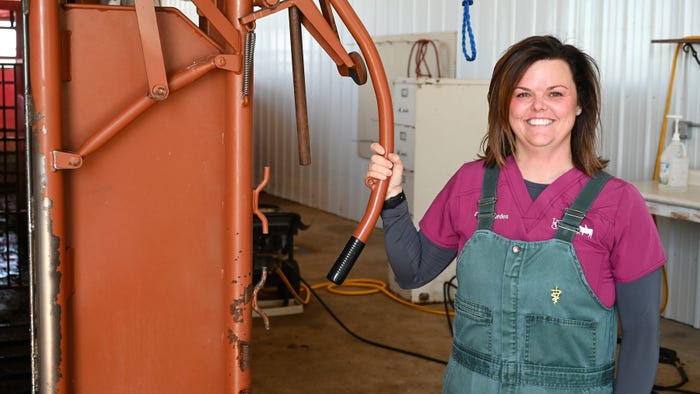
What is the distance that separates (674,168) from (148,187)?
3282mm

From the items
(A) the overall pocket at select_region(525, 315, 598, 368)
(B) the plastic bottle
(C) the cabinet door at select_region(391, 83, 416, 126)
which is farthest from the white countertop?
(A) the overall pocket at select_region(525, 315, 598, 368)

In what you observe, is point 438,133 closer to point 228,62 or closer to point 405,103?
point 405,103

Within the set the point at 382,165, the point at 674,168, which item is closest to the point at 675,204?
the point at 674,168

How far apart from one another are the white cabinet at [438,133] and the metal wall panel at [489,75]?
0.79 meters

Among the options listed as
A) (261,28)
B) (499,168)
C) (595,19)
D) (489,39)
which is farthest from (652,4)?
(261,28)

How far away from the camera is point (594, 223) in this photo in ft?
5.76

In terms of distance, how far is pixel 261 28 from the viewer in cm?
1035

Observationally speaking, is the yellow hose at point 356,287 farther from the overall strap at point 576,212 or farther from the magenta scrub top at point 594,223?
the overall strap at point 576,212

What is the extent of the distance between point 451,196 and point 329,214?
6.95 meters

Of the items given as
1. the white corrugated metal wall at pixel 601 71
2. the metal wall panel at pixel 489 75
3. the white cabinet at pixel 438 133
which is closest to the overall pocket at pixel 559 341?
the metal wall panel at pixel 489 75

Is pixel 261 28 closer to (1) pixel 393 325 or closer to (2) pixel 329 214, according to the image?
(2) pixel 329 214

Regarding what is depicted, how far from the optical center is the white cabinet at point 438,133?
5.21 m

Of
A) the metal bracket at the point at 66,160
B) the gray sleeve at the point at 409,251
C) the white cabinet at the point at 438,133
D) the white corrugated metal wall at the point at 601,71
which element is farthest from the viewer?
the white cabinet at the point at 438,133

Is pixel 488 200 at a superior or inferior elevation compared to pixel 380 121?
inferior
